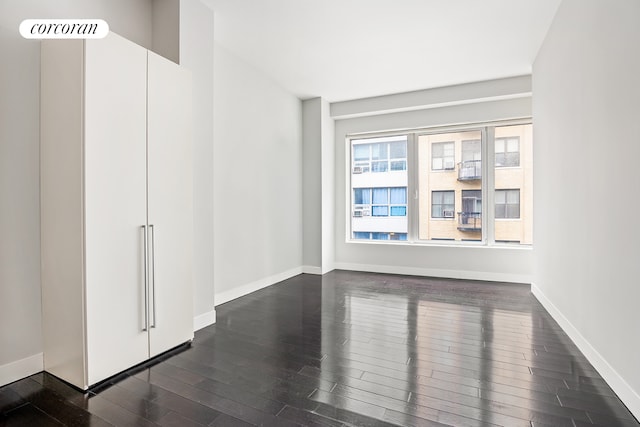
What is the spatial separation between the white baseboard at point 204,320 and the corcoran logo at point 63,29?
2.22 m

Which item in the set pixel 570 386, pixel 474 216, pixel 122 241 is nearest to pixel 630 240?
pixel 570 386

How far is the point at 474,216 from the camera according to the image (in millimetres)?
5184

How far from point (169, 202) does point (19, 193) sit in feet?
2.83

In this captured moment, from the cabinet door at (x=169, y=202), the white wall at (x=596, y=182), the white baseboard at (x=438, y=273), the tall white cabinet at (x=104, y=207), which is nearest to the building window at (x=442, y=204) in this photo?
the white baseboard at (x=438, y=273)

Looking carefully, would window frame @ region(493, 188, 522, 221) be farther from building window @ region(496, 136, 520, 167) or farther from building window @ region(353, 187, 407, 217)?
building window @ region(353, 187, 407, 217)

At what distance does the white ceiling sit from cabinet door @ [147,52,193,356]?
3.49 ft

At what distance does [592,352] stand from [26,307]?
379cm

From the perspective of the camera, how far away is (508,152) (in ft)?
16.3

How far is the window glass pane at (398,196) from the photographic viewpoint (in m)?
5.66

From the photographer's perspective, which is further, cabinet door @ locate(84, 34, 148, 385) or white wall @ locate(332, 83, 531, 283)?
white wall @ locate(332, 83, 531, 283)

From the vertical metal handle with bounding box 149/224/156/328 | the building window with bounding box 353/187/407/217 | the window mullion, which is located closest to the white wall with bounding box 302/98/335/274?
the building window with bounding box 353/187/407/217

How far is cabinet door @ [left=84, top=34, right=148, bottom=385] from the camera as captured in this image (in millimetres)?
1996

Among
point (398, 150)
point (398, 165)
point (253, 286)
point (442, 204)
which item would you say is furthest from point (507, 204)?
point (253, 286)

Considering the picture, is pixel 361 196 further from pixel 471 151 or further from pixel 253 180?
pixel 253 180
